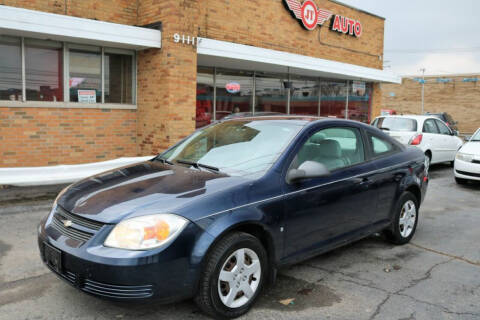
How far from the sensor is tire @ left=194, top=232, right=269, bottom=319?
3188 millimetres

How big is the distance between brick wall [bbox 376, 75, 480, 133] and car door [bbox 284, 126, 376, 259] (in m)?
34.5

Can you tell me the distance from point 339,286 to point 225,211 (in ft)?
5.08

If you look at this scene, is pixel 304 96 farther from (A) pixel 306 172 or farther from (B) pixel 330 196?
(A) pixel 306 172

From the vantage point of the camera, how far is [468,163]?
9758 mm

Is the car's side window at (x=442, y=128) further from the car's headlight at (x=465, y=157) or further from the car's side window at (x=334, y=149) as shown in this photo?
the car's side window at (x=334, y=149)

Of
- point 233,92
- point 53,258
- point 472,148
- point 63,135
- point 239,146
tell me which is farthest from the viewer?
point 233,92

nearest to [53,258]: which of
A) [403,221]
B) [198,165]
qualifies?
[198,165]

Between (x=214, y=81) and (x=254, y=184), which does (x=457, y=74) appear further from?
(x=254, y=184)

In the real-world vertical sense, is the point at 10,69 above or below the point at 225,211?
above

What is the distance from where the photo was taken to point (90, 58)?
9758mm

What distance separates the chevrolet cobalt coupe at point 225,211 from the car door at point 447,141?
8.32m

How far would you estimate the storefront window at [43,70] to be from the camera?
29.0 ft

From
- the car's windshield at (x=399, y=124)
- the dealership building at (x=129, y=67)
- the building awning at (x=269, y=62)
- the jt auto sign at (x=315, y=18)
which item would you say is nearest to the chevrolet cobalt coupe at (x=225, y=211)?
the dealership building at (x=129, y=67)

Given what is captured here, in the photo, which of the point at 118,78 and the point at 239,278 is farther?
the point at 118,78
